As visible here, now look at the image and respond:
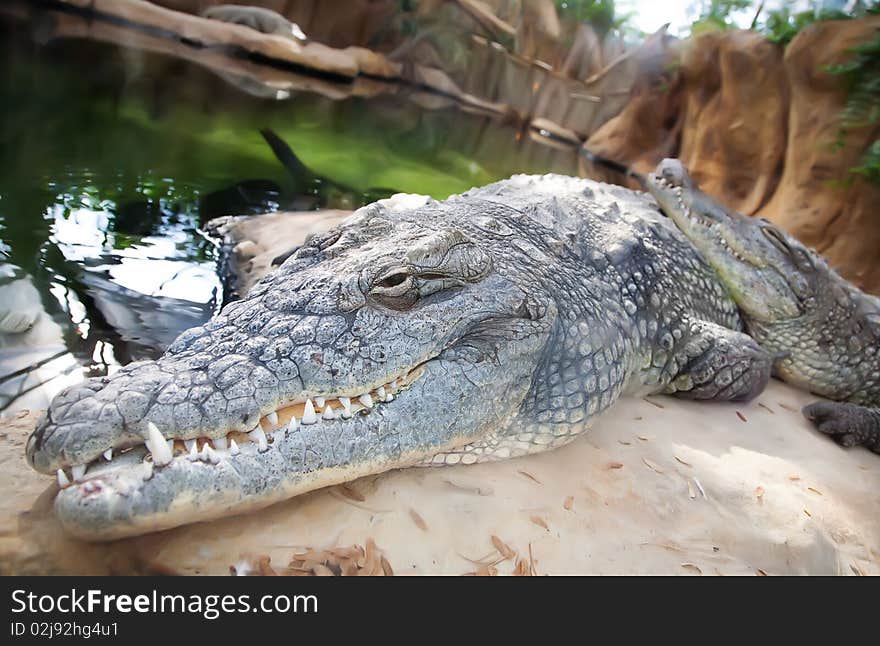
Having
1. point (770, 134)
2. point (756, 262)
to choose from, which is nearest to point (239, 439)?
point (756, 262)

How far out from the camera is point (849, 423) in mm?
3260

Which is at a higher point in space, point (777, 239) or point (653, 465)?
point (777, 239)

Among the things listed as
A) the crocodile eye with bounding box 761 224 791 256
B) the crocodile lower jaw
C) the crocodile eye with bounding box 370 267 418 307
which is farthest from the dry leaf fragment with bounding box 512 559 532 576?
the crocodile eye with bounding box 761 224 791 256

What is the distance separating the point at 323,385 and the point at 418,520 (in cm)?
53

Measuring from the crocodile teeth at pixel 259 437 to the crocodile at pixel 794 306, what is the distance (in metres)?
2.92

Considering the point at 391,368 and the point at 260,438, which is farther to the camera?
the point at 391,368

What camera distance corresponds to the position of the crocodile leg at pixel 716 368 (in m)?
3.19

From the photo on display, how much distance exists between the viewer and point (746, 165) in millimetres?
8695

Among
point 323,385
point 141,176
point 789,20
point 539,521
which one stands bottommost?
point 141,176

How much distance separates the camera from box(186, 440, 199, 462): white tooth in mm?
1666

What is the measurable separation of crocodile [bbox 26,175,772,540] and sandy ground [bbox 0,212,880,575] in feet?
0.41

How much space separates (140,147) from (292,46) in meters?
8.21

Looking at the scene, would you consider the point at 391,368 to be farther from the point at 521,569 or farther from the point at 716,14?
the point at 716,14

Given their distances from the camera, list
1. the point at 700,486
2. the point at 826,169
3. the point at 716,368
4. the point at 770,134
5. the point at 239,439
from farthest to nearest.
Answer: the point at 770,134, the point at 826,169, the point at 716,368, the point at 700,486, the point at 239,439
